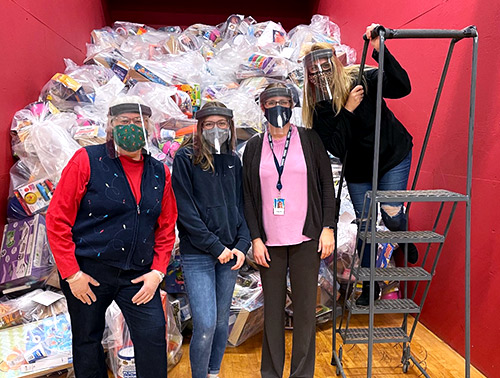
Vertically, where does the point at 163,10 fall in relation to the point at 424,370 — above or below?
above

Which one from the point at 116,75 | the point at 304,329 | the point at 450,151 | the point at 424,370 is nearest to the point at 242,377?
the point at 304,329

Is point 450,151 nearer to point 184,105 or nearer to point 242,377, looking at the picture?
point 242,377

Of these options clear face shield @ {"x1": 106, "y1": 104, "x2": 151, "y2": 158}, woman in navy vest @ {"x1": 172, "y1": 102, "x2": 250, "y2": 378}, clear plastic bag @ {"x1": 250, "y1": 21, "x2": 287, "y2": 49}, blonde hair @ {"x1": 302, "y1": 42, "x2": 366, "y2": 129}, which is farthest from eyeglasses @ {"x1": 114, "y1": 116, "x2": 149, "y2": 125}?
clear plastic bag @ {"x1": 250, "y1": 21, "x2": 287, "y2": 49}

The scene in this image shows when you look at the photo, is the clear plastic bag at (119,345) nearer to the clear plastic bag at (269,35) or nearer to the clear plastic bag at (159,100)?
the clear plastic bag at (159,100)

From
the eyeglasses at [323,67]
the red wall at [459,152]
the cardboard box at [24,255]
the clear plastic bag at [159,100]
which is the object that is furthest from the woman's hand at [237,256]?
the clear plastic bag at [159,100]

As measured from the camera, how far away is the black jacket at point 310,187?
1712 mm

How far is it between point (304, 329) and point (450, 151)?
4.42 ft

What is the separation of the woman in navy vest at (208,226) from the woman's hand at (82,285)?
399mm

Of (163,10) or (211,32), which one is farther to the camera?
(163,10)

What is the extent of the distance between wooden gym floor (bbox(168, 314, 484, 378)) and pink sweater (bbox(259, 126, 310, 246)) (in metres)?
0.83

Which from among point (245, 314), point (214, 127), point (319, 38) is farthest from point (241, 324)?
point (319, 38)

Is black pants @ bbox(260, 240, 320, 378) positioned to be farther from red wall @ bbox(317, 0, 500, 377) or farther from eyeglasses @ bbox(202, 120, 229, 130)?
red wall @ bbox(317, 0, 500, 377)

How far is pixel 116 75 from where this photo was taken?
350 cm

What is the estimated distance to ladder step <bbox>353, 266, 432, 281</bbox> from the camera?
174cm
